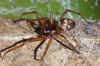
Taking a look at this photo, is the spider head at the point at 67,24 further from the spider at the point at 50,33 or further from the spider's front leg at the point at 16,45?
the spider's front leg at the point at 16,45

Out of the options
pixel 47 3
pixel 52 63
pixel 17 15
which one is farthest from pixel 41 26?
pixel 47 3

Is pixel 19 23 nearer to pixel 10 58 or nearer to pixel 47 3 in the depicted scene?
pixel 10 58

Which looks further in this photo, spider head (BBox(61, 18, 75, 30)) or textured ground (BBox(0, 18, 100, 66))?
spider head (BBox(61, 18, 75, 30))

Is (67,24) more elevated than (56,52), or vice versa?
(67,24)

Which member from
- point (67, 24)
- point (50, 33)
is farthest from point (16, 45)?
point (67, 24)

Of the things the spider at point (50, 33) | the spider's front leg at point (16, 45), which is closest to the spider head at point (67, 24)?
the spider at point (50, 33)

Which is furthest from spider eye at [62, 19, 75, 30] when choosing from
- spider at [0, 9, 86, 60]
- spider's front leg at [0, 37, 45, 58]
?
spider's front leg at [0, 37, 45, 58]

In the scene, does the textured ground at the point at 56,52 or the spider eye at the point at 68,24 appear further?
the spider eye at the point at 68,24

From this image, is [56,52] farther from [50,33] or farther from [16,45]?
[16,45]

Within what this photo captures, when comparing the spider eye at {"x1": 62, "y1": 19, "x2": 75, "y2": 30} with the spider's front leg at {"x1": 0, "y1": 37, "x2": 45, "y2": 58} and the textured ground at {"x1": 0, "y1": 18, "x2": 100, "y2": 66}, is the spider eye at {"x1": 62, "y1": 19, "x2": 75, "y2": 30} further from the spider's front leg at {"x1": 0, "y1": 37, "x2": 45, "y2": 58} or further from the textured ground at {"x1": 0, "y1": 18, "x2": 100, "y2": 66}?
the spider's front leg at {"x1": 0, "y1": 37, "x2": 45, "y2": 58}
